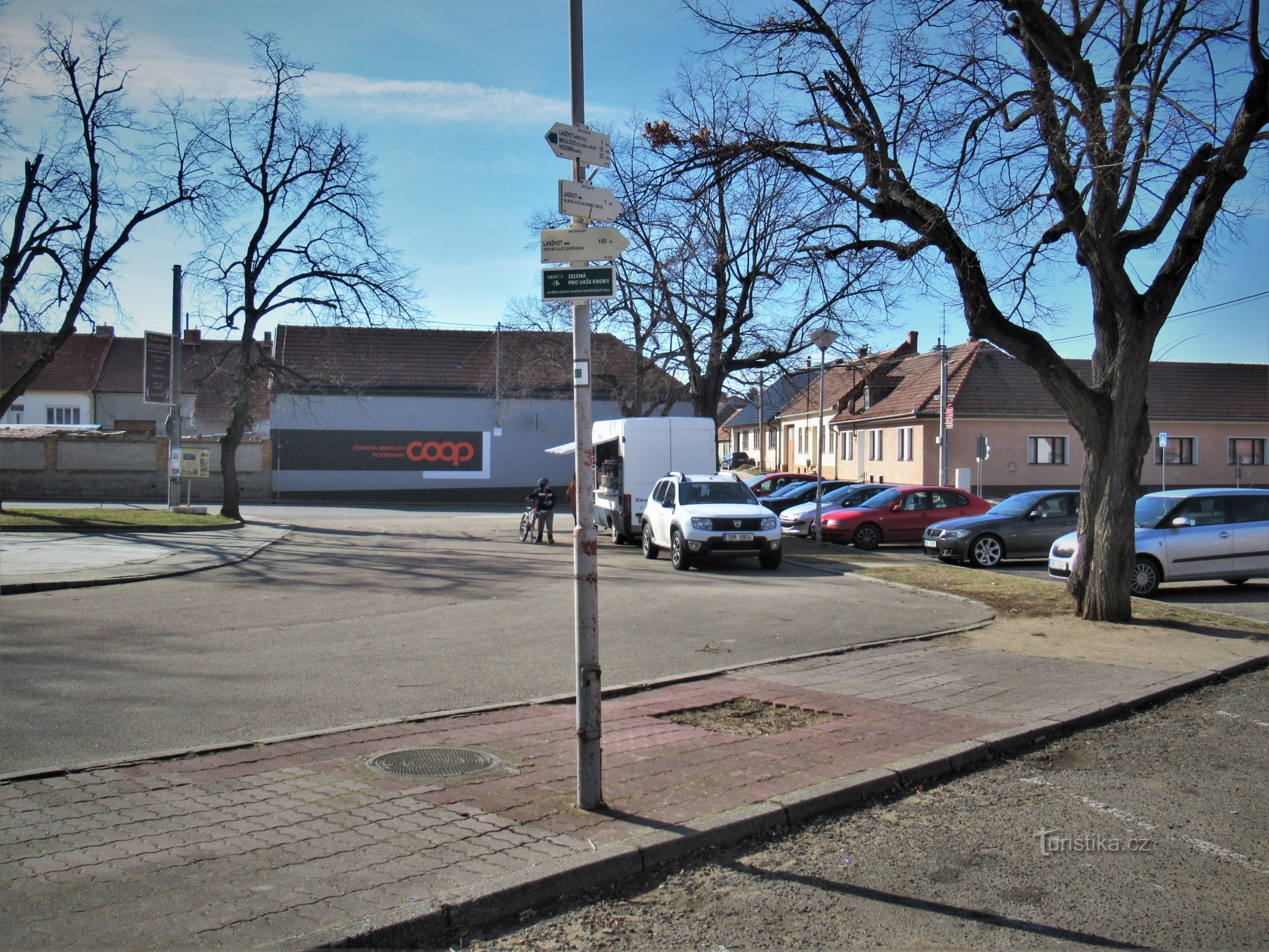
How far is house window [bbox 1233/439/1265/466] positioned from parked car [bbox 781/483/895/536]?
30.5 metres

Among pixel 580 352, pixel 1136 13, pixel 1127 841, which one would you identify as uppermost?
pixel 1136 13

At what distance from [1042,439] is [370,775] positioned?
44.9 m

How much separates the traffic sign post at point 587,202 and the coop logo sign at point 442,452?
4138cm

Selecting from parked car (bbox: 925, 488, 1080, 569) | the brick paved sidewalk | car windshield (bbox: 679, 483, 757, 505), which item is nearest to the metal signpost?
the brick paved sidewalk

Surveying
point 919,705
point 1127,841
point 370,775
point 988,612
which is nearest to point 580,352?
point 370,775

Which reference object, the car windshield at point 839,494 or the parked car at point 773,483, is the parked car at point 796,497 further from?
the parked car at point 773,483

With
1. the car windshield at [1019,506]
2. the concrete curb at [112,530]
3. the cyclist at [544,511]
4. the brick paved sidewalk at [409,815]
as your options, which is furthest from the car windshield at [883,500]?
the concrete curb at [112,530]

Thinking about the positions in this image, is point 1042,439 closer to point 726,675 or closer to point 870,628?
point 870,628

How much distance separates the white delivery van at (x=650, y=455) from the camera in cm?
2306

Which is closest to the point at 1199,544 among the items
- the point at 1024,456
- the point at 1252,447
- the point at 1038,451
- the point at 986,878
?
the point at 986,878

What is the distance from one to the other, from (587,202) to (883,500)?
20.2 metres

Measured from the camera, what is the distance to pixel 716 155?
11719 millimetres

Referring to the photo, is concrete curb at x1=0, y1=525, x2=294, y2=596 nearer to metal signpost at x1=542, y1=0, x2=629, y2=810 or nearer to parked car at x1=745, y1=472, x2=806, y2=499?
metal signpost at x1=542, y1=0, x2=629, y2=810

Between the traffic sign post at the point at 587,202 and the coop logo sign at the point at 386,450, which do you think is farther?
the coop logo sign at the point at 386,450
